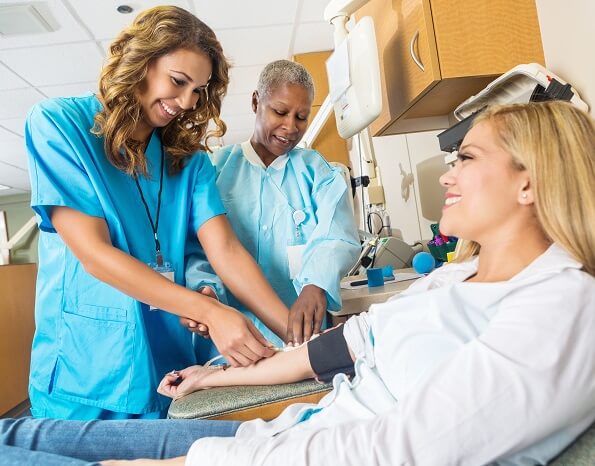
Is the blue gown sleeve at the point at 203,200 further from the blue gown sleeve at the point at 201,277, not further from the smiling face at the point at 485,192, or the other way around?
the smiling face at the point at 485,192

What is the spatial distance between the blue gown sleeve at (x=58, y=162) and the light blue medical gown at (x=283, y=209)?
373 millimetres

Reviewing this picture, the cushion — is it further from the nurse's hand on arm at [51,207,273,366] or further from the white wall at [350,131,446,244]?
the white wall at [350,131,446,244]

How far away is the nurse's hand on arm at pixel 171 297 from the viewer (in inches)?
42.3

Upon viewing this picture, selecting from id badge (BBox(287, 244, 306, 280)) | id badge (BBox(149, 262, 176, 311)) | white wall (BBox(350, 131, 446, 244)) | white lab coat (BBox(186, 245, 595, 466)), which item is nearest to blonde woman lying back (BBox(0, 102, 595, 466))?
white lab coat (BBox(186, 245, 595, 466))

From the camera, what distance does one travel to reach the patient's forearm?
3.40 feet

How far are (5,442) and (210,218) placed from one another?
2.26 feet

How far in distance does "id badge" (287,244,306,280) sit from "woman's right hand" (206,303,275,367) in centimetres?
45

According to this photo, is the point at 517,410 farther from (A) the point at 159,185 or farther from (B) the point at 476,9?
(B) the point at 476,9

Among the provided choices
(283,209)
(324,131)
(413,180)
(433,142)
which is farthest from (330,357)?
(324,131)

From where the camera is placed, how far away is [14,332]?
14.1ft

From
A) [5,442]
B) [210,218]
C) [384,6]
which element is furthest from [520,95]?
[5,442]

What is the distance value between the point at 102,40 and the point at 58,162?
2.72 metres

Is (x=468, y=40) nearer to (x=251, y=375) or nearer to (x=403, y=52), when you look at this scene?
(x=403, y=52)

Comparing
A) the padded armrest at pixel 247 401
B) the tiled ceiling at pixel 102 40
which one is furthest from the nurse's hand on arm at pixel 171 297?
the tiled ceiling at pixel 102 40
